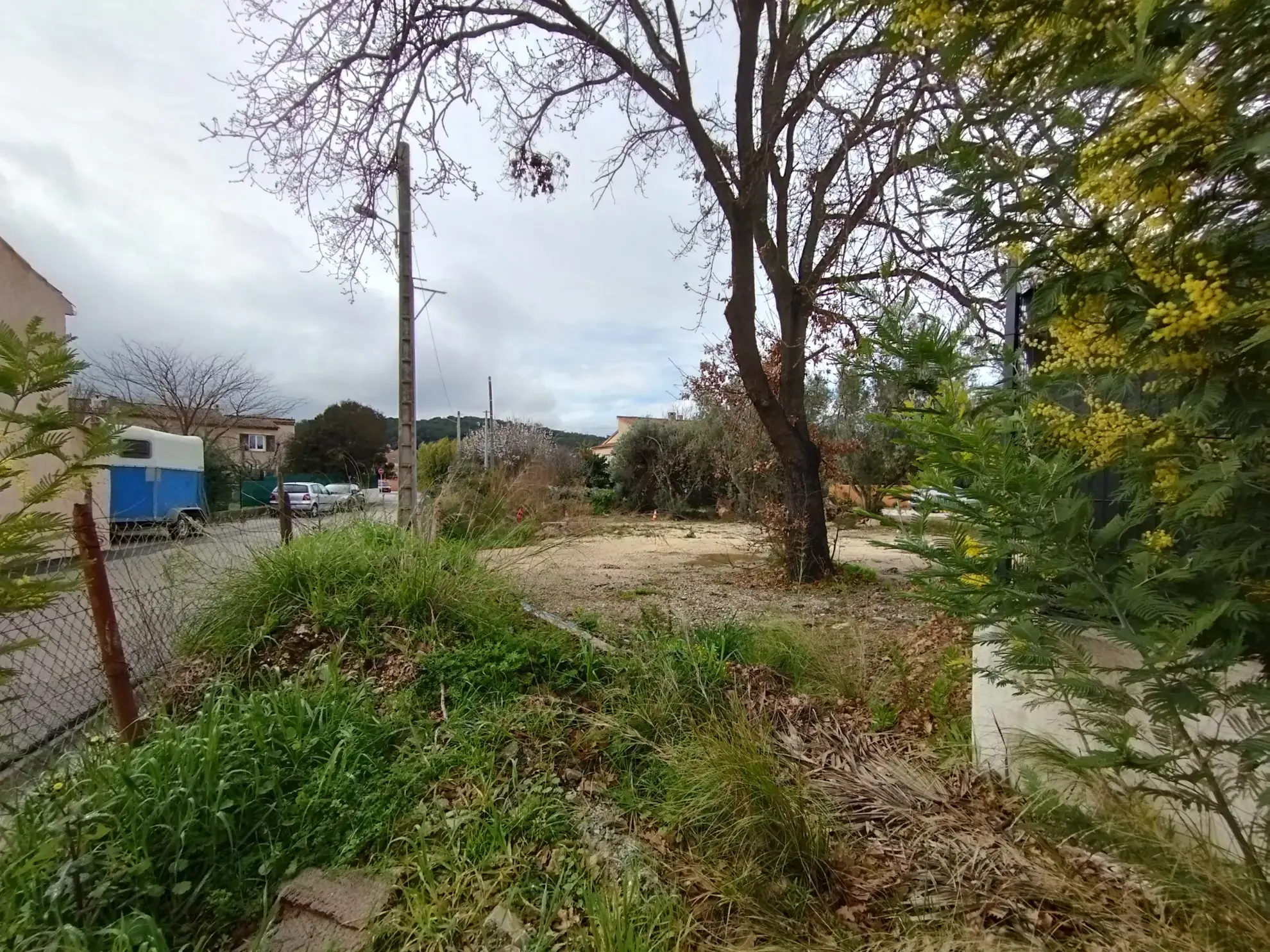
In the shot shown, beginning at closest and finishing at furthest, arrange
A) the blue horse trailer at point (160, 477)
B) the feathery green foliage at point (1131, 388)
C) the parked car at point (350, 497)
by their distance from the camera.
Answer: the feathery green foliage at point (1131, 388)
the parked car at point (350, 497)
the blue horse trailer at point (160, 477)

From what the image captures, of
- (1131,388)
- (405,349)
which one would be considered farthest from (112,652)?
(405,349)

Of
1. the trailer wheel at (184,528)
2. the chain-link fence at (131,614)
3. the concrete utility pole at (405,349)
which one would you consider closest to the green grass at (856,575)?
the concrete utility pole at (405,349)

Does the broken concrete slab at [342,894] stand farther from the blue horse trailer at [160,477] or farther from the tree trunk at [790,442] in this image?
the blue horse trailer at [160,477]

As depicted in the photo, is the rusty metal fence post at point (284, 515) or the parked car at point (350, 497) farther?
the parked car at point (350, 497)

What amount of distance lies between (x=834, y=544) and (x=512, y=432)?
20328 millimetres

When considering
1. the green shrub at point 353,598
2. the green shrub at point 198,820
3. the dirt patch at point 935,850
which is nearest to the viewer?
the dirt patch at point 935,850

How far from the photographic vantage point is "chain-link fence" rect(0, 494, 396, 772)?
3.29m

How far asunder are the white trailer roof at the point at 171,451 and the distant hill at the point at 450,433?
1427cm

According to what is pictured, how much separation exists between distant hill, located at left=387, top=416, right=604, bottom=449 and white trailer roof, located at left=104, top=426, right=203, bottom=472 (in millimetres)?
14270

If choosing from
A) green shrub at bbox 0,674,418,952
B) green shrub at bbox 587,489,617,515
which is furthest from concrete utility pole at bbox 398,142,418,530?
green shrub at bbox 587,489,617,515

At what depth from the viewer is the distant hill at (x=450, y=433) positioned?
32.6m

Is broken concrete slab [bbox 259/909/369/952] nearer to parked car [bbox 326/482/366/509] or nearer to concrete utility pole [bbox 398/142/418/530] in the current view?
parked car [bbox 326/482/366/509]

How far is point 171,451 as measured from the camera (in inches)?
623

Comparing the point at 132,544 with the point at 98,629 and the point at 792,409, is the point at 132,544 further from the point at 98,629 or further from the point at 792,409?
the point at 792,409
